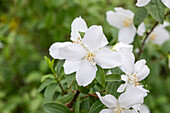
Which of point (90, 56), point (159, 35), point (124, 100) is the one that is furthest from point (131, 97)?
point (159, 35)

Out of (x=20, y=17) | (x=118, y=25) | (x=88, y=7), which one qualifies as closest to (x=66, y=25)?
(x=88, y=7)

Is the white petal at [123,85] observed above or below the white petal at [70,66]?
below

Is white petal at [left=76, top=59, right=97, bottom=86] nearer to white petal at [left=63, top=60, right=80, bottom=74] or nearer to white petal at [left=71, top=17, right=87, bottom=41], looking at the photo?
white petal at [left=63, top=60, right=80, bottom=74]

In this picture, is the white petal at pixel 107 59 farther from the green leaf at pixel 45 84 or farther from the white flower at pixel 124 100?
the green leaf at pixel 45 84

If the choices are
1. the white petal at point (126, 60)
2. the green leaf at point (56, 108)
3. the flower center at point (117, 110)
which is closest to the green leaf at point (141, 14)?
the white petal at point (126, 60)

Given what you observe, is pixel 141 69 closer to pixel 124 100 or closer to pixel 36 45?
pixel 124 100

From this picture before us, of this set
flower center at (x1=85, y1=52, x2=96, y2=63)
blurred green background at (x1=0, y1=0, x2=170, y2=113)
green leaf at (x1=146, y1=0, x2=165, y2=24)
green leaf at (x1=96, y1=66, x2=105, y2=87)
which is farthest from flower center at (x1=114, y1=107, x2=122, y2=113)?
blurred green background at (x1=0, y1=0, x2=170, y2=113)

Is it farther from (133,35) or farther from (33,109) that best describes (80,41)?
(33,109)
